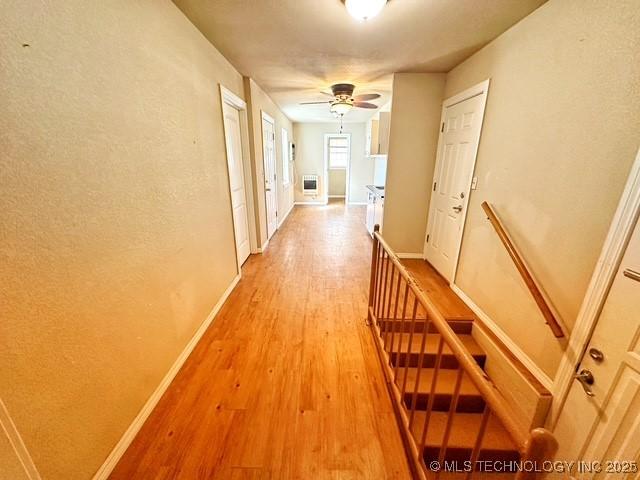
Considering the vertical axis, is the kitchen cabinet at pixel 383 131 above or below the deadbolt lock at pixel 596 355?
above

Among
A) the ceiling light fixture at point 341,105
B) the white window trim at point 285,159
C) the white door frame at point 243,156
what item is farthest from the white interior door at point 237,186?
the white window trim at point 285,159

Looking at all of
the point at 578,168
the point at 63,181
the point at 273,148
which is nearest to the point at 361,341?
the point at 578,168

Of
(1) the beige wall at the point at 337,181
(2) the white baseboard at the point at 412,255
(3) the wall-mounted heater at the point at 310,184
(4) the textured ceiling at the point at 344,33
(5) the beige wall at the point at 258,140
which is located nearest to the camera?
(4) the textured ceiling at the point at 344,33

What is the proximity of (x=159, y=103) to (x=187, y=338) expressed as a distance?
164cm

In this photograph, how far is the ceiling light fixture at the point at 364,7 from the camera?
1550 millimetres

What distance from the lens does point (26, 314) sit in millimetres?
852

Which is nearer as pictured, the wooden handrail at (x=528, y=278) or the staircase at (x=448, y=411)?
the wooden handrail at (x=528, y=278)

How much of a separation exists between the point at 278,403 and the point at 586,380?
1607 mm

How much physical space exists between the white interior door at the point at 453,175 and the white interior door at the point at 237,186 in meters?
2.47

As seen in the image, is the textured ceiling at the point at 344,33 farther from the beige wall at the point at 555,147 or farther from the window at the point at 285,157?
the window at the point at 285,157

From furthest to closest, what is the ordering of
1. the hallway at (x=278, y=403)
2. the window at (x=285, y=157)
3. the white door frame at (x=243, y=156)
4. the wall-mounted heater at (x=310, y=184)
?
1. the wall-mounted heater at (x=310, y=184)
2. the window at (x=285, y=157)
3. the white door frame at (x=243, y=156)
4. the hallway at (x=278, y=403)

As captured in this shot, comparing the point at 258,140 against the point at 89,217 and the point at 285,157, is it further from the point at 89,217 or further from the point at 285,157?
the point at 89,217

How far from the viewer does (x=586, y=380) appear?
3.87ft

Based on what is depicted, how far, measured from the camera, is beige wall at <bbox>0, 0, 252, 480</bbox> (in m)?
0.83
